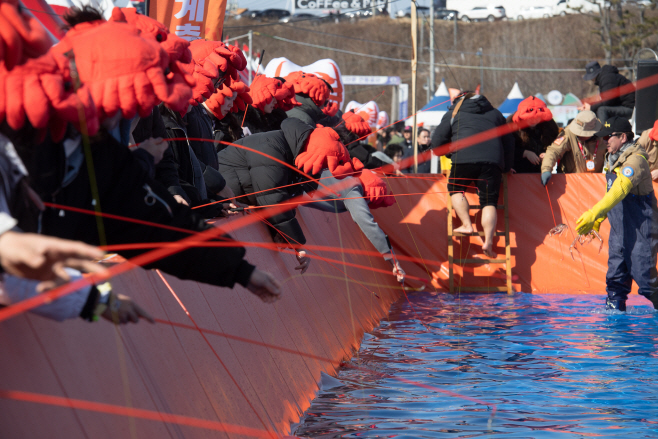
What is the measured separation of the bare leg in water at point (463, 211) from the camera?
31.3ft

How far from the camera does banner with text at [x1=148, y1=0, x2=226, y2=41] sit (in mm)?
7473

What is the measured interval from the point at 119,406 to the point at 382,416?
2.26 m

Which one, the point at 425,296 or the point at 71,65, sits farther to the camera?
the point at 425,296

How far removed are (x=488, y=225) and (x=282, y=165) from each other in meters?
4.72

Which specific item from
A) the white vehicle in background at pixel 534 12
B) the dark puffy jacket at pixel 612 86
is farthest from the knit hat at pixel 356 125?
the white vehicle in background at pixel 534 12

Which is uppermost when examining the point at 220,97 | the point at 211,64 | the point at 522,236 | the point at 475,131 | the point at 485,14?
the point at 485,14

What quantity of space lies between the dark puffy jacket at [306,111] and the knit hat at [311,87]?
0.05 metres

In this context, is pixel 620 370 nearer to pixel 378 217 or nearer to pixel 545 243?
pixel 545 243

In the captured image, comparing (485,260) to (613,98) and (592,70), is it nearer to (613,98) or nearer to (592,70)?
(613,98)

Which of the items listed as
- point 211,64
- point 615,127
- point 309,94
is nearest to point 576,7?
point 615,127

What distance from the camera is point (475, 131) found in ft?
30.2

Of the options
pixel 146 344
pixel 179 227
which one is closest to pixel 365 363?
pixel 146 344

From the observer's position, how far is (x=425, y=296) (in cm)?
950

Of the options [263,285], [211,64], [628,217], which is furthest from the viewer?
[628,217]
